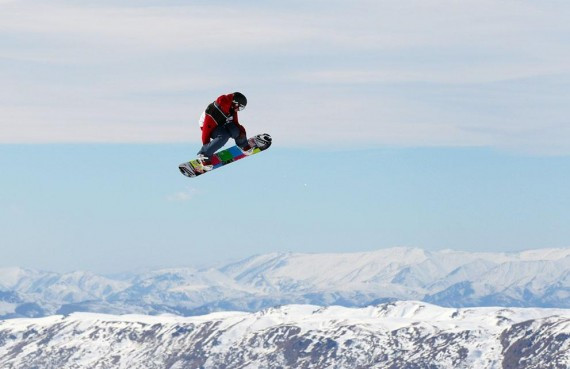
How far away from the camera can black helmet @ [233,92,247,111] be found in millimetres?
50625

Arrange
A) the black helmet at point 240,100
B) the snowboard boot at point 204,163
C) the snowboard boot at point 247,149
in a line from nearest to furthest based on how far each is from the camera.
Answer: the black helmet at point 240,100 < the snowboard boot at point 204,163 < the snowboard boot at point 247,149

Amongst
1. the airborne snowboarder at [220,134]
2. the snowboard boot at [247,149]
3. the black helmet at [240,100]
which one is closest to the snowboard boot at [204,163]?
the airborne snowboarder at [220,134]

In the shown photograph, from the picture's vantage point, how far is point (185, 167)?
58406mm

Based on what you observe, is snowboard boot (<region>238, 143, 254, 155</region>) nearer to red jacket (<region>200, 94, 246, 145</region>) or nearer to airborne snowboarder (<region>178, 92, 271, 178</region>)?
airborne snowboarder (<region>178, 92, 271, 178</region>)

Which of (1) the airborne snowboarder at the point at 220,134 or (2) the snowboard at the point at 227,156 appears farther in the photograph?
(2) the snowboard at the point at 227,156

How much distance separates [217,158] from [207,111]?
694 cm

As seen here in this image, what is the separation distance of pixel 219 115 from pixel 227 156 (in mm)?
7079

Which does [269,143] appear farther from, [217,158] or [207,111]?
[207,111]

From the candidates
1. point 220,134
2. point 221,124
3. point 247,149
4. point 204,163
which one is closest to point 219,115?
point 221,124

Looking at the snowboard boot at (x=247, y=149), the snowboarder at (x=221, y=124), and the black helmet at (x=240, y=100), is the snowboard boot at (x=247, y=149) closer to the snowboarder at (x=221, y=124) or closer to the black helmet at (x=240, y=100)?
the snowboarder at (x=221, y=124)

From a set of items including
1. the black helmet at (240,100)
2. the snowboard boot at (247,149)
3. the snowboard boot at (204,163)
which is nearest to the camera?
the black helmet at (240,100)

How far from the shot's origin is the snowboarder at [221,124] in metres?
51.5

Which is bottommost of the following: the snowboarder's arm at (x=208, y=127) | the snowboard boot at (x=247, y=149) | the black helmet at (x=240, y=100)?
the snowboard boot at (x=247, y=149)

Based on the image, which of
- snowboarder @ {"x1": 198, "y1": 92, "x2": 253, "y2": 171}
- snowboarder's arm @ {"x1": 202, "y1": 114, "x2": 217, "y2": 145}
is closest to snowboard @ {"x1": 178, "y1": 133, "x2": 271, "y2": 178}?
snowboarder @ {"x1": 198, "y1": 92, "x2": 253, "y2": 171}
